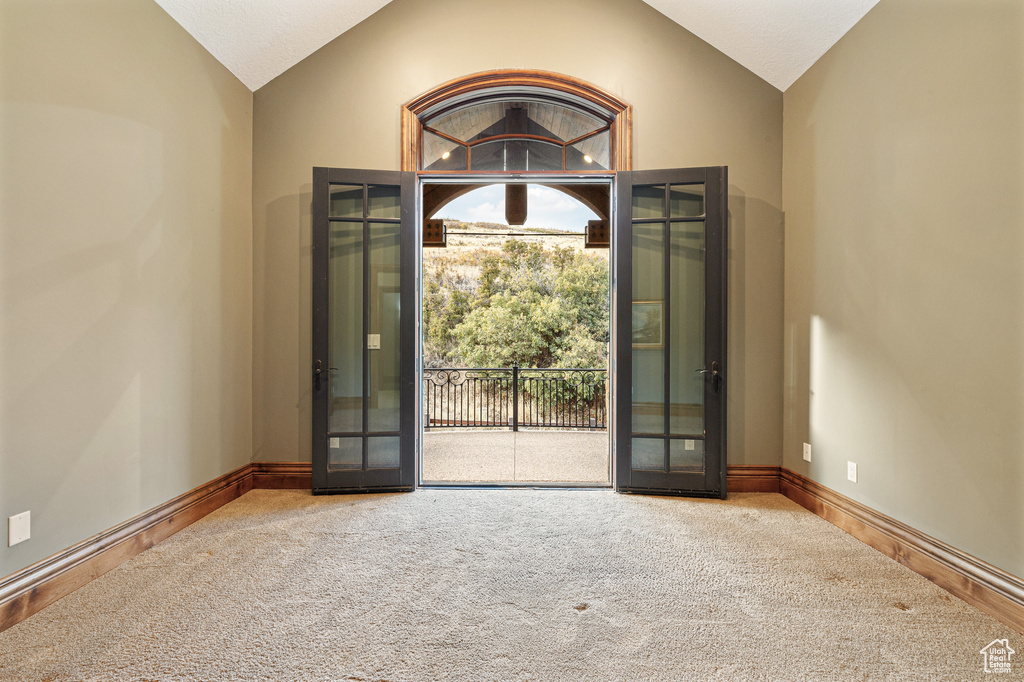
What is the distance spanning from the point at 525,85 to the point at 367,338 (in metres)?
2.17

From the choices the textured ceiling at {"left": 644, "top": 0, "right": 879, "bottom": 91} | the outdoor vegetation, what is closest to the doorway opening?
the outdoor vegetation

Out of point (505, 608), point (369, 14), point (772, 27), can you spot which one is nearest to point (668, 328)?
point (772, 27)

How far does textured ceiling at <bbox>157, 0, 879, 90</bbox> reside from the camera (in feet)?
8.70

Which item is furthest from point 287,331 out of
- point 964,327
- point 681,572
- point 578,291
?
point 578,291

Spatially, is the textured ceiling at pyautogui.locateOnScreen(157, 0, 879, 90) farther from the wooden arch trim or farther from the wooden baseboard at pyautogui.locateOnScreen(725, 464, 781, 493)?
the wooden baseboard at pyautogui.locateOnScreen(725, 464, 781, 493)

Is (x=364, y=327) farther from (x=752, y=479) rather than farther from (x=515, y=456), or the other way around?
(x=752, y=479)

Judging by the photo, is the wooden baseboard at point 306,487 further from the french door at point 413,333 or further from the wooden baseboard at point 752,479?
the french door at point 413,333

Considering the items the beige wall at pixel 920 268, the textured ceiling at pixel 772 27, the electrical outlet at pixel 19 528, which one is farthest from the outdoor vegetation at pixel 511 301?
the electrical outlet at pixel 19 528

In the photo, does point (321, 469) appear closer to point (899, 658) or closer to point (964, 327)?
point (899, 658)

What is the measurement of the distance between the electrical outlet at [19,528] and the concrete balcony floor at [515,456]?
6.97 ft

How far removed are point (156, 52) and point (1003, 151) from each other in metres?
4.04

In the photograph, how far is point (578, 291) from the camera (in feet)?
27.6

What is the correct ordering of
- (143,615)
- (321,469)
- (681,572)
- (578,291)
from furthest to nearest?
1. (578,291)
2. (321,469)
3. (681,572)
4. (143,615)

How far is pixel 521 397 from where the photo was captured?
704cm
